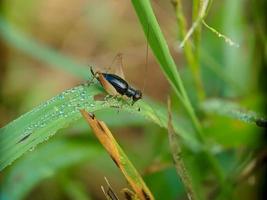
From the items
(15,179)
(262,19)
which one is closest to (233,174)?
(262,19)

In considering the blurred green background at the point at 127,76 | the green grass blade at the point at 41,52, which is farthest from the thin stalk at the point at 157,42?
→ the green grass blade at the point at 41,52

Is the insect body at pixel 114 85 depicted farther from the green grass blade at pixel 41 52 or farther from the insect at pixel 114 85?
the green grass blade at pixel 41 52

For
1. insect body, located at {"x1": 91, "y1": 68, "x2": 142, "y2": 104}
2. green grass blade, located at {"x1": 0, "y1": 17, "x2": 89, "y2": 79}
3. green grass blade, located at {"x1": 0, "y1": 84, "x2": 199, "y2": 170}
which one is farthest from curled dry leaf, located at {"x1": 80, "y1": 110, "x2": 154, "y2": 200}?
green grass blade, located at {"x1": 0, "y1": 17, "x2": 89, "y2": 79}

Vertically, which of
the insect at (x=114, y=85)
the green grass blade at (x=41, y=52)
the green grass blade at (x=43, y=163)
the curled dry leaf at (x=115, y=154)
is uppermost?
the green grass blade at (x=41, y=52)

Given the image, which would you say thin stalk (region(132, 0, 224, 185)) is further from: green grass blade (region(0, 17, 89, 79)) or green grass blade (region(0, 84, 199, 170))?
green grass blade (region(0, 17, 89, 79))

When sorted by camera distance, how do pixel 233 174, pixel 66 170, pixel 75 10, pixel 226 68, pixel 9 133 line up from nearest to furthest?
1. pixel 9 133
2. pixel 233 174
3. pixel 66 170
4. pixel 226 68
5. pixel 75 10

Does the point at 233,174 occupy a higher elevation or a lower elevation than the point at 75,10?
lower

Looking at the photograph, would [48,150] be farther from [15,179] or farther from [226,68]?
[226,68]
